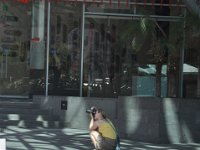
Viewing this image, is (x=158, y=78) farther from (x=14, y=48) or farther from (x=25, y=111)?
(x=14, y=48)

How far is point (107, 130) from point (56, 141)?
2986 mm

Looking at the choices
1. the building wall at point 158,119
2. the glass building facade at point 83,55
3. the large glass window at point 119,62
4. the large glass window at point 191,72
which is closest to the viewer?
the building wall at point 158,119

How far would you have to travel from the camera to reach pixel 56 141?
448 inches

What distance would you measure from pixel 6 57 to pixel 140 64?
4.33 m

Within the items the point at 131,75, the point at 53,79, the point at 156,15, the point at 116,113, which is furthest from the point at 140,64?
the point at 116,113

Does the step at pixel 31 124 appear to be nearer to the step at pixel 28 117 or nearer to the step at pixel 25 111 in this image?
the step at pixel 28 117

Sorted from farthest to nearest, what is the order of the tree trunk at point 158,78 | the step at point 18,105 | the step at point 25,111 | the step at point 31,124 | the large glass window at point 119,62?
the large glass window at point 119,62
the tree trunk at point 158,78
the step at point 18,105
the step at point 25,111
the step at point 31,124

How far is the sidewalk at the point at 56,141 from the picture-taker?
35.0 feet

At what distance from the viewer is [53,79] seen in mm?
15797

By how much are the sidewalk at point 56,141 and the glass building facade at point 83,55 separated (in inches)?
129

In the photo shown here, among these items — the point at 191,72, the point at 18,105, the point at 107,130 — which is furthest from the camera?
the point at 191,72

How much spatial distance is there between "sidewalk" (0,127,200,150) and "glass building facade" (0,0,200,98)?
3.27 m

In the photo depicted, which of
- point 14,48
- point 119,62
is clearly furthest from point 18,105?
point 119,62

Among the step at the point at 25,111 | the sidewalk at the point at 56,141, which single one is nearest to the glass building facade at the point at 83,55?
the step at the point at 25,111
